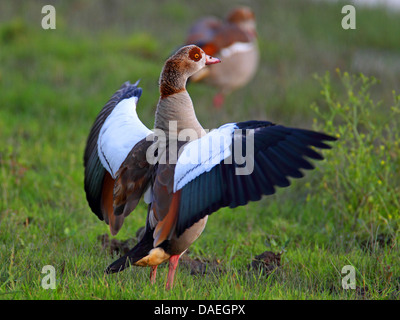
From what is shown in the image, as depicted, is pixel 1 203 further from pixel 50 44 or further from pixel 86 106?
pixel 50 44

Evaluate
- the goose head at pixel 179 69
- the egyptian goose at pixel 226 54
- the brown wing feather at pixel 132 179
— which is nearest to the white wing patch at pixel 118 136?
the brown wing feather at pixel 132 179

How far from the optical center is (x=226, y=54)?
8.51 meters

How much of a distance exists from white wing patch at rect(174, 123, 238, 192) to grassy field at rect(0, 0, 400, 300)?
2.16 feet

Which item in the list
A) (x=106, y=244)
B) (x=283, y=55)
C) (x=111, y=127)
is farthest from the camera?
(x=283, y=55)

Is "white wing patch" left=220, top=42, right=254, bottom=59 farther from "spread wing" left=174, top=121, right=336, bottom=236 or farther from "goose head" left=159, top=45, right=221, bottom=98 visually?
"spread wing" left=174, top=121, right=336, bottom=236

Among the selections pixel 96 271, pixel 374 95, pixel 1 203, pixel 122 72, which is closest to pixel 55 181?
pixel 1 203

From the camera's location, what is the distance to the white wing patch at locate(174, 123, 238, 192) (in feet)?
11.0

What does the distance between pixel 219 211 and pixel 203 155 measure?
6.92ft

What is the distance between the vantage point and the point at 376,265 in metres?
4.03

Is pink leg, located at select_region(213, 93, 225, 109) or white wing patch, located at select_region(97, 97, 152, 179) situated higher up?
pink leg, located at select_region(213, 93, 225, 109)

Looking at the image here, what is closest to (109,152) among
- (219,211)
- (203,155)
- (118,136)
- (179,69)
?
(118,136)

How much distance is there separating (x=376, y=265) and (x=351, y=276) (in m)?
0.28

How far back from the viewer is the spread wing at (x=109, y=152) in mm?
3932

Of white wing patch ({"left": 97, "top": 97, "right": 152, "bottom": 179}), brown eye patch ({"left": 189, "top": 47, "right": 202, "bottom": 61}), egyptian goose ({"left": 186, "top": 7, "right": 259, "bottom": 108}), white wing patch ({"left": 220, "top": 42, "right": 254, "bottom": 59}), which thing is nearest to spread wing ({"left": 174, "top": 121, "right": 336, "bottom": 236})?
white wing patch ({"left": 97, "top": 97, "right": 152, "bottom": 179})
